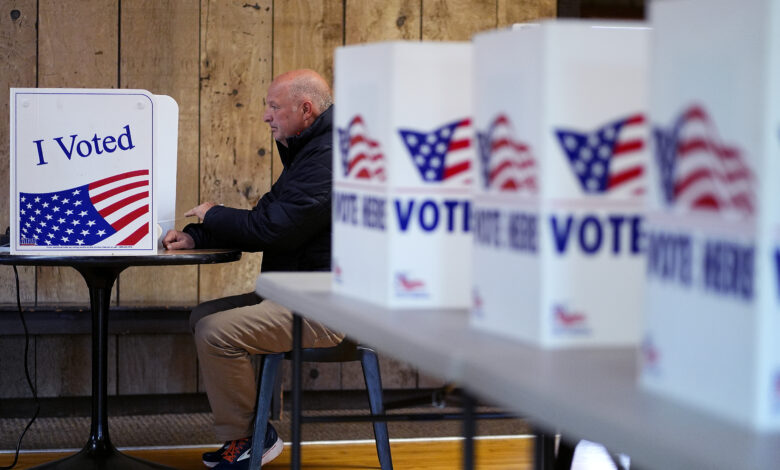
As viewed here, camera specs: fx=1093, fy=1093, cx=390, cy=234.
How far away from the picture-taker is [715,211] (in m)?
0.72

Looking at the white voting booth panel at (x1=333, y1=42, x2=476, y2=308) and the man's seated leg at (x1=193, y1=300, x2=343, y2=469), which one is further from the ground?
the white voting booth panel at (x1=333, y1=42, x2=476, y2=308)

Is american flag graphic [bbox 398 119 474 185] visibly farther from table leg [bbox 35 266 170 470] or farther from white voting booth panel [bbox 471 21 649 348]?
table leg [bbox 35 266 170 470]

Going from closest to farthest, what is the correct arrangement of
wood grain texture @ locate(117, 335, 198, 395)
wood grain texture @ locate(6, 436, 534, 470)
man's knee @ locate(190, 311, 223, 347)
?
man's knee @ locate(190, 311, 223, 347) < wood grain texture @ locate(6, 436, 534, 470) < wood grain texture @ locate(117, 335, 198, 395)

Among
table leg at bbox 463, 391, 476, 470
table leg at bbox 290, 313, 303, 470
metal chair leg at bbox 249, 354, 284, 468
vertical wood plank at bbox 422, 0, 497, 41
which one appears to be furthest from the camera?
vertical wood plank at bbox 422, 0, 497, 41

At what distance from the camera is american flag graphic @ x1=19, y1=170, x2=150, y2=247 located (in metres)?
2.58

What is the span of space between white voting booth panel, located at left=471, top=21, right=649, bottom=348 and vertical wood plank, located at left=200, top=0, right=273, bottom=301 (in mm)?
2933

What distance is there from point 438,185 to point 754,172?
0.54 m

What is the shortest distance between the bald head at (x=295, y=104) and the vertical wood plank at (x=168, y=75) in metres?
0.65

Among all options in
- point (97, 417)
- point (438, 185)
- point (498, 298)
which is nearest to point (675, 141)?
point (498, 298)

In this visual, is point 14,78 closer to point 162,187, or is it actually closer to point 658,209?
point 162,187

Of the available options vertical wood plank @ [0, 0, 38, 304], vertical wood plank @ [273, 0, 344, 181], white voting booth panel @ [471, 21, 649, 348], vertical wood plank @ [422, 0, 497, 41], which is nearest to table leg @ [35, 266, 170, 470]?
vertical wood plank @ [0, 0, 38, 304]

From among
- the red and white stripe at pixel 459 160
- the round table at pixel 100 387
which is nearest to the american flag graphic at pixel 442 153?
the red and white stripe at pixel 459 160

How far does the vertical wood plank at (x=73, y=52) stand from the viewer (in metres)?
3.70

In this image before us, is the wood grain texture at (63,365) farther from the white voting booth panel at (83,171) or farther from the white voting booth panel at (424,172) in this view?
the white voting booth panel at (424,172)
